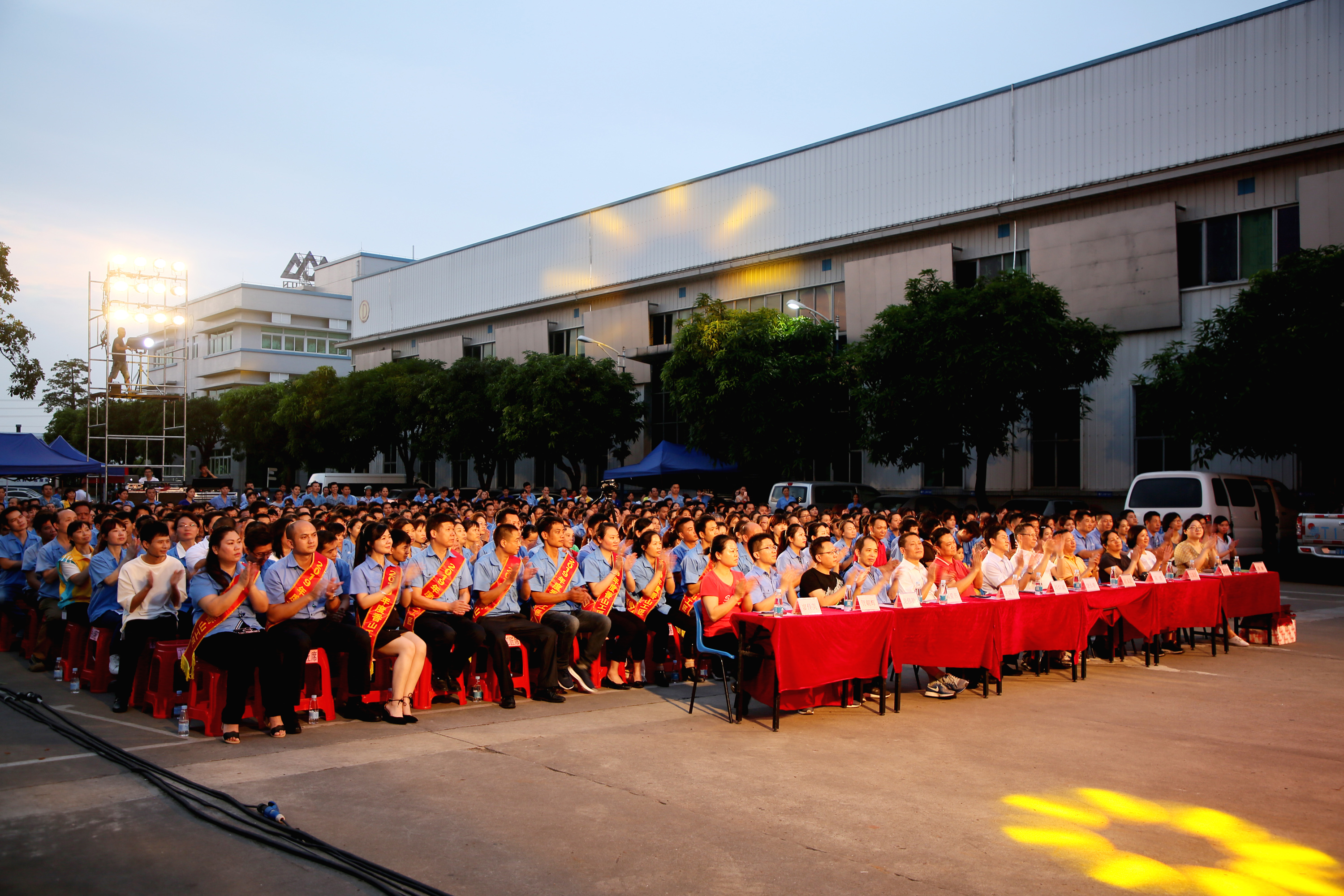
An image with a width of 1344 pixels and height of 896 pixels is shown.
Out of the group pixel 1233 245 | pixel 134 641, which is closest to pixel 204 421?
pixel 1233 245

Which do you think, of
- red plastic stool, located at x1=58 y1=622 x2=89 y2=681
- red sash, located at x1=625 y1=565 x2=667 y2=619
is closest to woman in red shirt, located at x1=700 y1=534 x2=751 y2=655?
red sash, located at x1=625 y1=565 x2=667 y2=619

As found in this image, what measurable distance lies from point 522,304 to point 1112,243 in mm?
26857

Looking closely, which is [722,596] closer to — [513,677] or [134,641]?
[513,677]

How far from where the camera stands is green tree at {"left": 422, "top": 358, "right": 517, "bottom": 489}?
3953cm

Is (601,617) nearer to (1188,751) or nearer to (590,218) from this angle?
(1188,751)

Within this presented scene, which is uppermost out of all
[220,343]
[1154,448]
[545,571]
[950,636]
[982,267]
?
[220,343]

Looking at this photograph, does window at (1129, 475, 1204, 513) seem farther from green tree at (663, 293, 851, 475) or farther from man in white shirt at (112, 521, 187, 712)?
man in white shirt at (112, 521, 187, 712)

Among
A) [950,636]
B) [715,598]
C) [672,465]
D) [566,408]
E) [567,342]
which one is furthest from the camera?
[567,342]

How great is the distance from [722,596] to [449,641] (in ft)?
7.56

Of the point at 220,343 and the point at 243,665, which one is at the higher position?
the point at 220,343

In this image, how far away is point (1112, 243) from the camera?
87.1 feet

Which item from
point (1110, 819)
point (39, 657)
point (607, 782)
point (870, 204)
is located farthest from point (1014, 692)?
point (870, 204)

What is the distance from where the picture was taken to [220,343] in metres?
83.8

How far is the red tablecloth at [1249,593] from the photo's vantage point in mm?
11336
